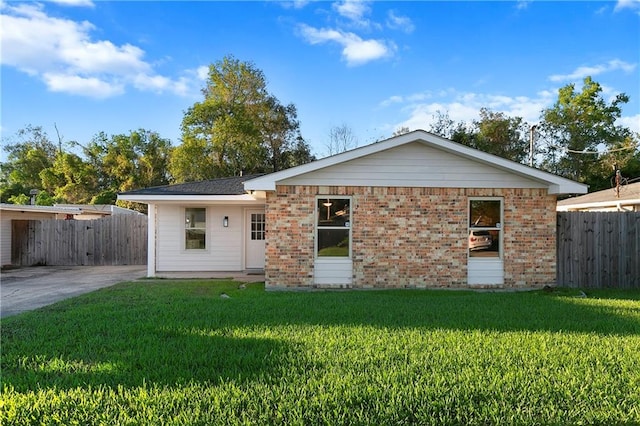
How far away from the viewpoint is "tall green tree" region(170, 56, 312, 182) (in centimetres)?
2828

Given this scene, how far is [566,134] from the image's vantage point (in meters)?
32.3

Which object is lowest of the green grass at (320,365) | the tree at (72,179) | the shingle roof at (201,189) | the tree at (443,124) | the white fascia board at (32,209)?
the green grass at (320,365)

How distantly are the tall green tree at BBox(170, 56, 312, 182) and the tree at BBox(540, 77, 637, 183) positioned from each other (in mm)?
19068

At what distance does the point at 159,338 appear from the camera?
5.64 metres

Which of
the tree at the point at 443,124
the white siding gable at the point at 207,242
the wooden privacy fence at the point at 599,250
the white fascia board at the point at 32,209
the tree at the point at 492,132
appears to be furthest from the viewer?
the tree at the point at 443,124

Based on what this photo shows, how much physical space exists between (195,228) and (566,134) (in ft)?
97.2

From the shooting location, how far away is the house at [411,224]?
10.5m

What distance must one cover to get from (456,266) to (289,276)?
4.13 m

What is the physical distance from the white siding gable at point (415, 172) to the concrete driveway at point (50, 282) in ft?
19.6

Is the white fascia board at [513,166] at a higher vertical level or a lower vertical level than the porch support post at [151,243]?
higher

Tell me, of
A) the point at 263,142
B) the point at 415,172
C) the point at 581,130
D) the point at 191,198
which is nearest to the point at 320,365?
the point at 415,172

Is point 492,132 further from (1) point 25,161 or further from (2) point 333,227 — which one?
(1) point 25,161

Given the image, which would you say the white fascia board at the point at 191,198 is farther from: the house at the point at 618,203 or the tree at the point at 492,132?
the tree at the point at 492,132

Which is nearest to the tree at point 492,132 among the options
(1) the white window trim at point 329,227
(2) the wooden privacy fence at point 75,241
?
(1) the white window trim at point 329,227
